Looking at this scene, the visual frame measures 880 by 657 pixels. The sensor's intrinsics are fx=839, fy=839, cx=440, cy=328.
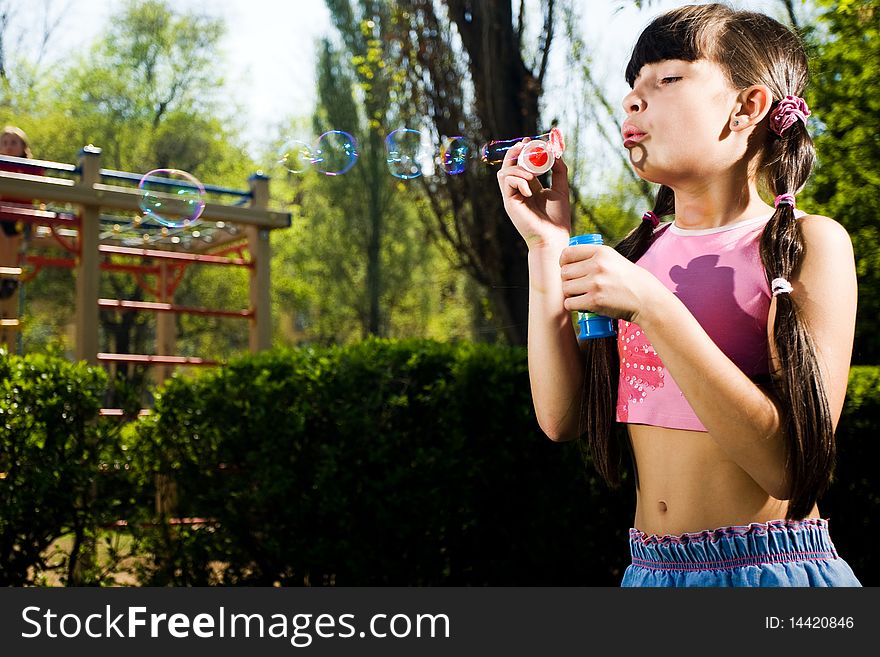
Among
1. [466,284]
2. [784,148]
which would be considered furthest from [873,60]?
[466,284]

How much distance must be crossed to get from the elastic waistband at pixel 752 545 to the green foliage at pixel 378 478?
3503 millimetres

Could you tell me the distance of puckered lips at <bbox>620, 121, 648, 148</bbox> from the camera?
1.27m

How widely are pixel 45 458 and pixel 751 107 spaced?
448cm

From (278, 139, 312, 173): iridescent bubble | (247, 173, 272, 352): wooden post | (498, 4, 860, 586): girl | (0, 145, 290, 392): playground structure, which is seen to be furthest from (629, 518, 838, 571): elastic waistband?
(247, 173, 272, 352): wooden post

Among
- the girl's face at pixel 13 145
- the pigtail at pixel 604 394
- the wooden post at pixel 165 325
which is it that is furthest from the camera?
the wooden post at pixel 165 325

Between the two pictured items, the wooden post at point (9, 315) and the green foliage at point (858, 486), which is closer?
Answer: the green foliage at point (858, 486)

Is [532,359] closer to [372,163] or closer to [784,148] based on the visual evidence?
[784,148]

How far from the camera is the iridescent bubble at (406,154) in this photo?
8.98ft

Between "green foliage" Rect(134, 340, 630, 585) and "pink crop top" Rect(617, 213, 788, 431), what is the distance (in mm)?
3438

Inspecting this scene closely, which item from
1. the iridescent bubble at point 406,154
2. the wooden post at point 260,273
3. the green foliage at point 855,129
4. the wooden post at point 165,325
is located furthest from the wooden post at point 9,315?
the green foliage at point 855,129

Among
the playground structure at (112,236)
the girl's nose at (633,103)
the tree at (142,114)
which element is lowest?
the girl's nose at (633,103)

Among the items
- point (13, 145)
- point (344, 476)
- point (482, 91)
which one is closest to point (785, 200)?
point (344, 476)

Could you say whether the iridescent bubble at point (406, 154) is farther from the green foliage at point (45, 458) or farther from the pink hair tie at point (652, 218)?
the green foliage at point (45, 458)

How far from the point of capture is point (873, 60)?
5.73 m
